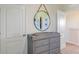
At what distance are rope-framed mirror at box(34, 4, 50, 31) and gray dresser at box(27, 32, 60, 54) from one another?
3.9 inches

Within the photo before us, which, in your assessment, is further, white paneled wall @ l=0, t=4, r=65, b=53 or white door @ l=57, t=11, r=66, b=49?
white door @ l=57, t=11, r=66, b=49

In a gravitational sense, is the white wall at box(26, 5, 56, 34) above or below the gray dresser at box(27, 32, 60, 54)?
above

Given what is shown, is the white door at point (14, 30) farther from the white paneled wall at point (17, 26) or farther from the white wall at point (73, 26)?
the white wall at point (73, 26)

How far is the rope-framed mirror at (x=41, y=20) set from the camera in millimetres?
1712

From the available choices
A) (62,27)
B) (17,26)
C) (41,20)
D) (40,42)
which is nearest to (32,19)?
(41,20)

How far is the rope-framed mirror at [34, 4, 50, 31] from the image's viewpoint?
5.62 feet

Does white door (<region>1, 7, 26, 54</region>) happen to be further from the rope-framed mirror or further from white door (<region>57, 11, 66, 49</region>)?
white door (<region>57, 11, 66, 49</region>)

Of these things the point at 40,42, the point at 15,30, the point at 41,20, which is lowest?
the point at 40,42

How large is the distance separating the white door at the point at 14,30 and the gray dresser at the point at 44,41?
0.12 m

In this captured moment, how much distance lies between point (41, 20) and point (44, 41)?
1.09 feet

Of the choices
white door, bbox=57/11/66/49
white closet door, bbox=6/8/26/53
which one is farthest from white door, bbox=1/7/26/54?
white door, bbox=57/11/66/49

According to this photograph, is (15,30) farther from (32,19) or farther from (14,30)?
(32,19)

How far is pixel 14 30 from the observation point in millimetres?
1610

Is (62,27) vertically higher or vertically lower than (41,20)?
lower
